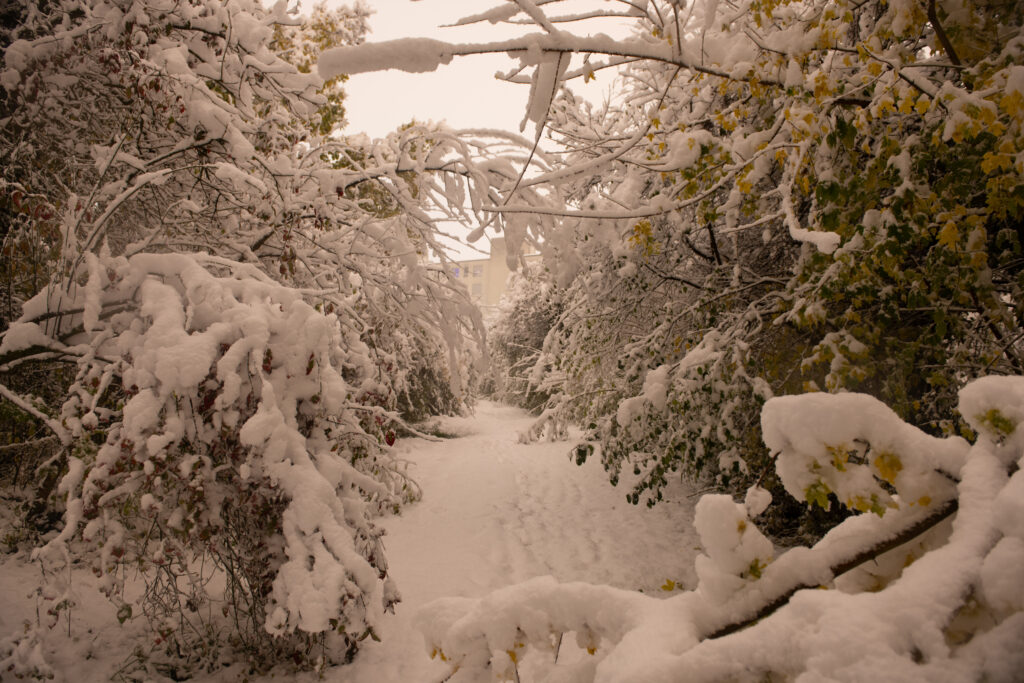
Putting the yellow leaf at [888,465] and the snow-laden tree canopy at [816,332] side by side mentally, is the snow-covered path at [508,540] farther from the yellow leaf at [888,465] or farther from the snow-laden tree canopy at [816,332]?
the yellow leaf at [888,465]

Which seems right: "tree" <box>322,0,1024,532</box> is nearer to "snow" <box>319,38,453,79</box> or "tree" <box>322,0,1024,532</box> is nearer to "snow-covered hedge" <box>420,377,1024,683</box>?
"snow" <box>319,38,453,79</box>

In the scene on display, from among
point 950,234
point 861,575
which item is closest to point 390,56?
point 861,575

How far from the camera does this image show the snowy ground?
139 inches

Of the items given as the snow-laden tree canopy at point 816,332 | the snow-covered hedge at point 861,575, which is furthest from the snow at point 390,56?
the snow-covered hedge at point 861,575

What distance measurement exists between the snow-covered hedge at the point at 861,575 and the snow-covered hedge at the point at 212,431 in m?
1.82

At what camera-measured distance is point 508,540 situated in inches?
234

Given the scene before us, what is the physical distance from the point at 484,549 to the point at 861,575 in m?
5.30

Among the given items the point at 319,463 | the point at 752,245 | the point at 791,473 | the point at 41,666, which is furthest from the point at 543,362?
the point at 791,473

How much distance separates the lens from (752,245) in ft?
17.4

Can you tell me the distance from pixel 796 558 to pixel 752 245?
202 inches

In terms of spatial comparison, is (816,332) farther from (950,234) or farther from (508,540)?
(508,540)

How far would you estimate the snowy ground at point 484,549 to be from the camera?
3.52 meters

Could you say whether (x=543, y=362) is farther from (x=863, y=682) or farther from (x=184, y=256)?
(x=863, y=682)

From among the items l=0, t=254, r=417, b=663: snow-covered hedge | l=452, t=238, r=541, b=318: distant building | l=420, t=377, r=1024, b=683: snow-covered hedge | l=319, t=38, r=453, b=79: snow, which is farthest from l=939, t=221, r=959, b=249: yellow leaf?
l=452, t=238, r=541, b=318: distant building
